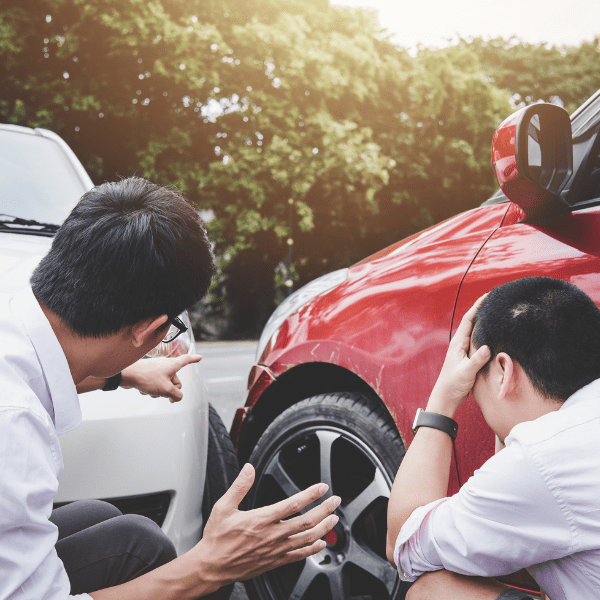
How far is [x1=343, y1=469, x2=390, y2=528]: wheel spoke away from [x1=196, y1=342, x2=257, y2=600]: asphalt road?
38.7 inches

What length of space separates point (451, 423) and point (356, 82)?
17.0 meters

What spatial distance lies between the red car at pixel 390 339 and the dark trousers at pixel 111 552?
60 centimetres

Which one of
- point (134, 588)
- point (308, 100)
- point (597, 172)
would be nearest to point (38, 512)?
point (134, 588)

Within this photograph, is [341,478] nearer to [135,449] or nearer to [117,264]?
[135,449]

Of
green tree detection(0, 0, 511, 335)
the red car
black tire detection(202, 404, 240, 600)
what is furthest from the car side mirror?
green tree detection(0, 0, 511, 335)

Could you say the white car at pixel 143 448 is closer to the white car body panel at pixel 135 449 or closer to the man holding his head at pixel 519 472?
the white car body panel at pixel 135 449

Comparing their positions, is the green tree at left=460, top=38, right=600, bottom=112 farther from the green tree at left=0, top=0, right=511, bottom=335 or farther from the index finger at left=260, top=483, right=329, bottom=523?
the index finger at left=260, top=483, right=329, bottom=523

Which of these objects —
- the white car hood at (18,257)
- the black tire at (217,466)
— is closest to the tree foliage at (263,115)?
the white car hood at (18,257)

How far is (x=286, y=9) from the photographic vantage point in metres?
16.9

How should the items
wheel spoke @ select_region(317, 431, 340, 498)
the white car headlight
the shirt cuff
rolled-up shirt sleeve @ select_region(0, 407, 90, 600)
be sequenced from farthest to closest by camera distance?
the white car headlight → wheel spoke @ select_region(317, 431, 340, 498) → the shirt cuff → rolled-up shirt sleeve @ select_region(0, 407, 90, 600)

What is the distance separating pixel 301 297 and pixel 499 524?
140 centimetres

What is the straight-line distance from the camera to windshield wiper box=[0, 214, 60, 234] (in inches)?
97.7

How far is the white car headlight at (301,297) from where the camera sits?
2.42 metres

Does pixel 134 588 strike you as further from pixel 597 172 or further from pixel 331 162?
pixel 331 162
